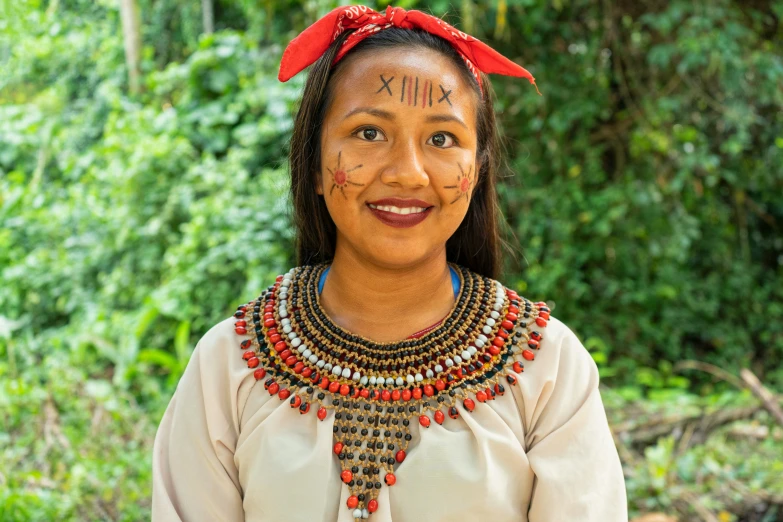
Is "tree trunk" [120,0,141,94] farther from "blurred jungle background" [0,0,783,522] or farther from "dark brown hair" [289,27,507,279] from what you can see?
"dark brown hair" [289,27,507,279]

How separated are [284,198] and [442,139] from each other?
224 centimetres

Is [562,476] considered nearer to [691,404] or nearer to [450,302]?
[450,302]

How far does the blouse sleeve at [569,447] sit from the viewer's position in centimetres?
147

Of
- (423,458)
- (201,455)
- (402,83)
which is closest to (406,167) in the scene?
(402,83)

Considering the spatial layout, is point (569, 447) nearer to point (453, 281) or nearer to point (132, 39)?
point (453, 281)

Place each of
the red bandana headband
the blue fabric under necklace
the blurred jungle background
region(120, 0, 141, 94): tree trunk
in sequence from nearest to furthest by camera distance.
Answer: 1. the red bandana headband
2. the blue fabric under necklace
3. the blurred jungle background
4. region(120, 0, 141, 94): tree trunk

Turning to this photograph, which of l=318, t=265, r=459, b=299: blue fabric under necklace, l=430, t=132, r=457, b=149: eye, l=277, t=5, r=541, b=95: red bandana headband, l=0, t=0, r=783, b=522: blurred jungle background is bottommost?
l=0, t=0, r=783, b=522: blurred jungle background

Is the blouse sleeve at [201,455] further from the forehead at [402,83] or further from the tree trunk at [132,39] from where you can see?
the tree trunk at [132,39]

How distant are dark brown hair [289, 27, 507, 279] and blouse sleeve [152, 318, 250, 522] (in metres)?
0.40

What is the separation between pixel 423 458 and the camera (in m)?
1.49

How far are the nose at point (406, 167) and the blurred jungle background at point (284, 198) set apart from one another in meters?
2.38

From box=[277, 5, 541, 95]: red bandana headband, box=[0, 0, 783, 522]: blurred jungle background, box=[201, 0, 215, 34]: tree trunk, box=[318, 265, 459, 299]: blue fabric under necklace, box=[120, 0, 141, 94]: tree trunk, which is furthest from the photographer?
box=[201, 0, 215, 34]: tree trunk

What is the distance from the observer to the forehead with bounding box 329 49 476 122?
4.89 ft

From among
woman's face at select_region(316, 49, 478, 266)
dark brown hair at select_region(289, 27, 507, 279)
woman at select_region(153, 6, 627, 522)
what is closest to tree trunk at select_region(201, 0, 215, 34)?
dark brown hair at select_region(289, 27, 507, 279)
